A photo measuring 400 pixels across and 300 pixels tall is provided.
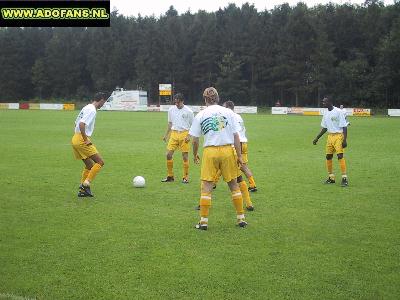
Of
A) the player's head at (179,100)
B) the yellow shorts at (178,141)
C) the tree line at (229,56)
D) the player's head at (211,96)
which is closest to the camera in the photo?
the player's head at (211,96)

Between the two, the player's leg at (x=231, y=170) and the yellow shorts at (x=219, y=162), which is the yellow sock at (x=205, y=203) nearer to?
the yellow shorts at (x=219, y=162)

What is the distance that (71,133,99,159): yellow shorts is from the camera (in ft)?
34.7

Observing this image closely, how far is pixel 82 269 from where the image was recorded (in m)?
5.96

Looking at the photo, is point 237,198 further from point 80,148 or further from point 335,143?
point 335,143

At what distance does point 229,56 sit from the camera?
77125 millimetres

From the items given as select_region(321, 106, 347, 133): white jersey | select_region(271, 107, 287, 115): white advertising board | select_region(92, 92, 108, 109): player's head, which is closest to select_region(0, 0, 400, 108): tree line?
select_region(271, 107, 287, 115): white advertising board

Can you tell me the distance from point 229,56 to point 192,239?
71948mm

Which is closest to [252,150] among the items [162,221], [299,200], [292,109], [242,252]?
[299,200]

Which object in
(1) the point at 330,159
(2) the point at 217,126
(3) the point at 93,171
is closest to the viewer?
(2) the point at 217,126

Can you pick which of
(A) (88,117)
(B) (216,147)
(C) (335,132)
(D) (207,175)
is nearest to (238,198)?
(D) (207,175)

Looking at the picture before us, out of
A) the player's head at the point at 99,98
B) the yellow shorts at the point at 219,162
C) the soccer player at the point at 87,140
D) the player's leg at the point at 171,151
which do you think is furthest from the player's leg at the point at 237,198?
the player's leg at the point at 171,151

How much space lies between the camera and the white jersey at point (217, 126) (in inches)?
307

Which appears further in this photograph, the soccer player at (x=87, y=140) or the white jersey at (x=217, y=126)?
the soccer player at (x=87, y=140)

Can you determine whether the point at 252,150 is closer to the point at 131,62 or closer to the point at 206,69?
the point at 206,69
